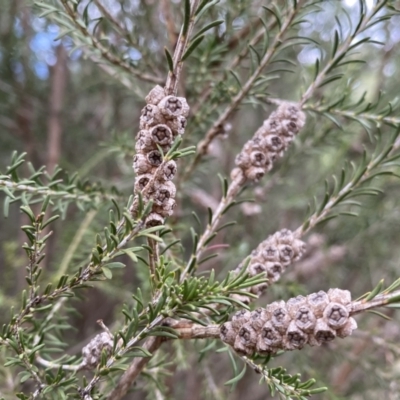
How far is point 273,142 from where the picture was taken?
1.63ft

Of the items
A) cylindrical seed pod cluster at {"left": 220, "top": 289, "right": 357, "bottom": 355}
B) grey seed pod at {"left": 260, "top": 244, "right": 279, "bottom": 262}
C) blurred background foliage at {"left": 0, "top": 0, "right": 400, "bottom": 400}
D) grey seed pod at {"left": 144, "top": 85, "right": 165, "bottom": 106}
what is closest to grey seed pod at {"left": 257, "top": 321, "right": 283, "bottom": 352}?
cylindrical seed pod cluster at {"left": 220, "top": 289, "right": 357, "bottom": 355}

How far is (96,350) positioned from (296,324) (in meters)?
0.20

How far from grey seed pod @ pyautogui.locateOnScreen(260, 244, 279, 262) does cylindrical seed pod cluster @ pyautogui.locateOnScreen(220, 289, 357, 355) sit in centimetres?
9

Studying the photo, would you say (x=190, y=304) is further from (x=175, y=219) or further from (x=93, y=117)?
(x=93, y=117)

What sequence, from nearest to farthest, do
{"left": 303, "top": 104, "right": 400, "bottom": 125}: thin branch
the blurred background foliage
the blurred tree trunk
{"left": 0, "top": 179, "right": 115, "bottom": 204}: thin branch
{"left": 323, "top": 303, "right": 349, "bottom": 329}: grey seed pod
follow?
{"left": 323, "top": 303, "right": 349, "bottom": 329}: grey seed pod < {"left": 0, "top": 179, "right": 115, "bottom": 204}: thin branch < {"left": 303, "top": 104, "right": 400, "bottom": 125}: thin branch < the blurred background foliage < the blurred tree trunk

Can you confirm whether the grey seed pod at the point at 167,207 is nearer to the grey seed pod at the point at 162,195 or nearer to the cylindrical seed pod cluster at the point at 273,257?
the grey seed pod at the point at 162,195

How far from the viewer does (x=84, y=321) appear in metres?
1.54

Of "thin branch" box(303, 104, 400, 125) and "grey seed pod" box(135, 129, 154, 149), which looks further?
"thin branch" box(303, 104, 400, 125)

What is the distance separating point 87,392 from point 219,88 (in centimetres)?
41

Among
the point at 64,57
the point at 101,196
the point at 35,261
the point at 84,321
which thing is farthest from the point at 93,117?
the point at 35,261

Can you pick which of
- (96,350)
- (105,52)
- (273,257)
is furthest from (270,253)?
(105,52)

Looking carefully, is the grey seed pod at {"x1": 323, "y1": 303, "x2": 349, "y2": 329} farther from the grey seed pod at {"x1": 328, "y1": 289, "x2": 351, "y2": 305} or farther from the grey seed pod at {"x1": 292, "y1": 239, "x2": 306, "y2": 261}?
the grey seed pod at {"x1": 292, "y1": 239, "x2": 306, "y2": 261}

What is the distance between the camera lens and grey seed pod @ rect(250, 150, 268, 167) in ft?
1.64

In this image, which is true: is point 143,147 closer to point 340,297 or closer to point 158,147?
point 158,147
